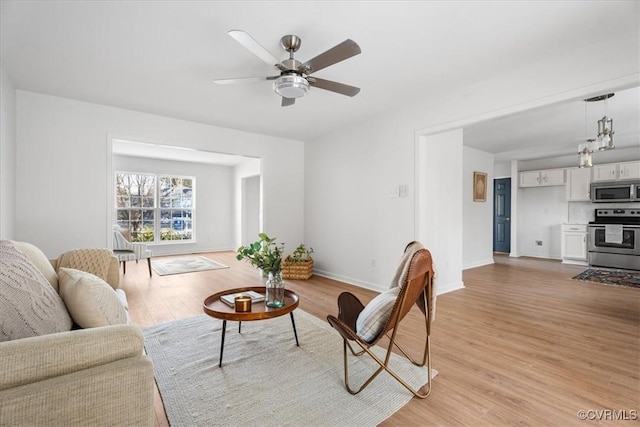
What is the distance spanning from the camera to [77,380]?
0.91 meters

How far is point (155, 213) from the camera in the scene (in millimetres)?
7758

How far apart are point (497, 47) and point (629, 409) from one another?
2.66 metres

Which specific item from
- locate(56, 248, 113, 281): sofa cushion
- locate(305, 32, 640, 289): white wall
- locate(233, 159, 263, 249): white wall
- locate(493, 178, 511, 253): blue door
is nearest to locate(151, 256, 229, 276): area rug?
locate(233, 159, 263, 249): white wall

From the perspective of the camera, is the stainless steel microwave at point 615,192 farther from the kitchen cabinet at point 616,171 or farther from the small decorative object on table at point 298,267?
the small decorative object on table at point 298,267

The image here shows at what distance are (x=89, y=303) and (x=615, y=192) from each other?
868cm

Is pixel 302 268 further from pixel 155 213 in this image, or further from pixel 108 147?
pixel 155 213

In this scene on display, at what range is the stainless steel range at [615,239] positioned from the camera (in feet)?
19.0

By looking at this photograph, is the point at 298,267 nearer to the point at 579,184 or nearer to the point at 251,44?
the point at 251,44

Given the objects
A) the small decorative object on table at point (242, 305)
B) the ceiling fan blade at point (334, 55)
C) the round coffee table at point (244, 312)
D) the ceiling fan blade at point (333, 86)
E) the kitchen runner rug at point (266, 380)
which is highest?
the ceiling fan blade at point (334, 55)

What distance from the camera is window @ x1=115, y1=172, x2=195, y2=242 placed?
734 cm

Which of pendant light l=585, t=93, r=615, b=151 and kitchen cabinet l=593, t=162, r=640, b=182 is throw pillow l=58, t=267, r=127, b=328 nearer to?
pendant light l=585, t=93, r=615, b=151

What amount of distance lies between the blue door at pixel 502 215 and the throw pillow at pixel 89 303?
8.94 meters

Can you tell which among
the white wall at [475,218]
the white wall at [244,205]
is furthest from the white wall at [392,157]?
the white wall at [244,205]

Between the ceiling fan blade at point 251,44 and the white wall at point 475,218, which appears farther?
the white wall at point 475,218
